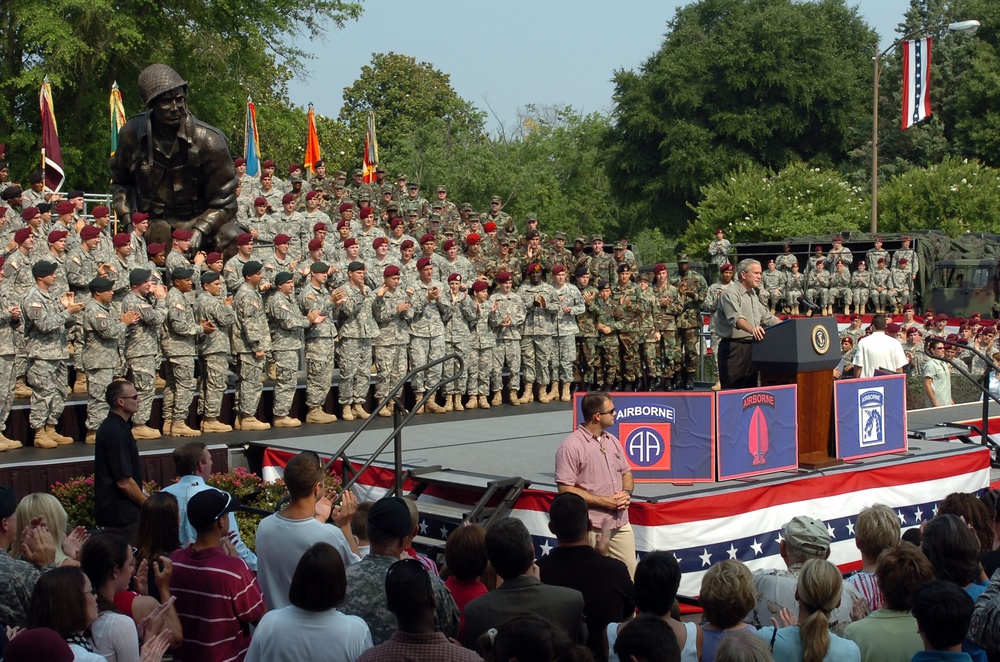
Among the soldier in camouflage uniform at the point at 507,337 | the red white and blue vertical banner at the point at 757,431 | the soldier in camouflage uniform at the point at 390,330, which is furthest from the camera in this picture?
the soldier in camouflage uniform at the point at 507,337

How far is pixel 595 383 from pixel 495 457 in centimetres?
623

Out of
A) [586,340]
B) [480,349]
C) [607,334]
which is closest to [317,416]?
[480,349]

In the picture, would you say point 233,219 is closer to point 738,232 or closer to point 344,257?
point 344,257

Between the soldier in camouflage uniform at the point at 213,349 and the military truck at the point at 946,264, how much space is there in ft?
68.0

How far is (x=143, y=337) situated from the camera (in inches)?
478

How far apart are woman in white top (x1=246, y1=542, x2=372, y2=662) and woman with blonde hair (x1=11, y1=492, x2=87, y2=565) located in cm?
180

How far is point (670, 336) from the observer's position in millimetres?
17859

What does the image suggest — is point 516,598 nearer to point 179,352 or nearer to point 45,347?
point 45,347

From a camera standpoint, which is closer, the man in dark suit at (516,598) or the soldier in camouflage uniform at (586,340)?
the man in dark suit at (516,598)

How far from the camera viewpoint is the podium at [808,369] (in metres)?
10.2

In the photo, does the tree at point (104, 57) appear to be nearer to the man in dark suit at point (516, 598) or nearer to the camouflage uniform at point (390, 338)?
the camouflage uniform at point (390, 338)

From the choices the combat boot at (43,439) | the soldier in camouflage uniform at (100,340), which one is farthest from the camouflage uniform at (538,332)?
the combat boot at (43,439)

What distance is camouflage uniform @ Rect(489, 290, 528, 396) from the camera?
15.9m

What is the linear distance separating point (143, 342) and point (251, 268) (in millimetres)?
1542
